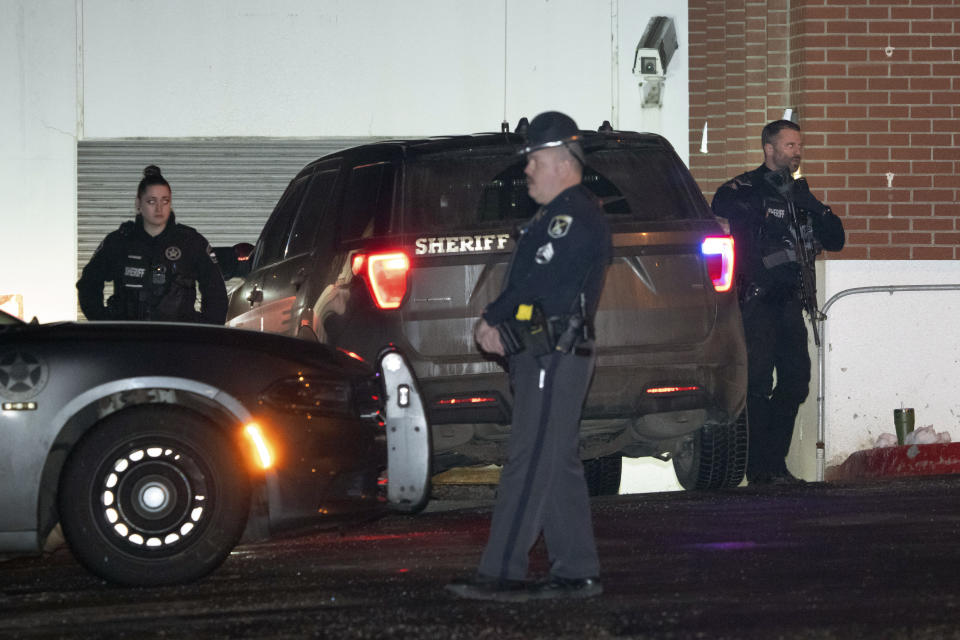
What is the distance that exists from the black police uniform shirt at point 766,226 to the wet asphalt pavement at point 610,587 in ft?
6.69

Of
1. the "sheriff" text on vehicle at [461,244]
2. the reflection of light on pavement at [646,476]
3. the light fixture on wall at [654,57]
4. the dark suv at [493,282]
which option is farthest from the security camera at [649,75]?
the "sheriff" text on vehicle at [461,244]

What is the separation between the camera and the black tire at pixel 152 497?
6406 mm

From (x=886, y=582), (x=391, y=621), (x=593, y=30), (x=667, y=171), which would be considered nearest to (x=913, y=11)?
(x=593, y=30)

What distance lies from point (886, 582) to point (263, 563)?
2569mm

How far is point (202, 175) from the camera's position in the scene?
1490 cm

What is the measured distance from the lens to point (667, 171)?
8539mm

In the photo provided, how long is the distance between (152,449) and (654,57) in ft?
29.1

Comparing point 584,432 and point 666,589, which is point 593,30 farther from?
point 666,589

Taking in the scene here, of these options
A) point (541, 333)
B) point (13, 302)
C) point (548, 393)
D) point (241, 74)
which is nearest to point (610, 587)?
point (548, 393)

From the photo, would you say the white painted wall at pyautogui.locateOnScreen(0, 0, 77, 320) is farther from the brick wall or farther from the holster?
the holster

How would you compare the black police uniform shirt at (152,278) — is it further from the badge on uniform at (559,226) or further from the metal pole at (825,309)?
the metal pole at (825,309)

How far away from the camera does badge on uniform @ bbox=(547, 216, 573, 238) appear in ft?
19.7

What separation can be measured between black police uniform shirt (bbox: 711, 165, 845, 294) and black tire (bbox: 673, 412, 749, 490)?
1453 millimetres

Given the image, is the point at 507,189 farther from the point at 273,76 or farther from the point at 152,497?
the point at 273,76
